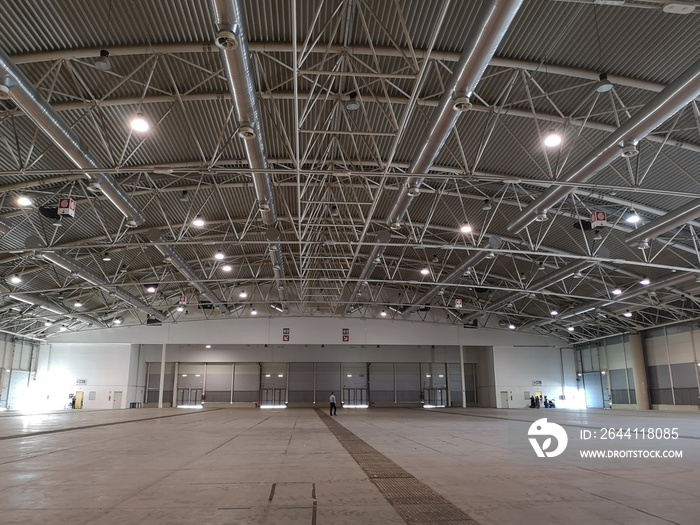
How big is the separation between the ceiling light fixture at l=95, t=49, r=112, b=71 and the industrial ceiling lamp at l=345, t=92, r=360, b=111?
718 cm

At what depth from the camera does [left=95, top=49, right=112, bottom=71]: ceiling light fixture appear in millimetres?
13991

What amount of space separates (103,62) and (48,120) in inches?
88.1

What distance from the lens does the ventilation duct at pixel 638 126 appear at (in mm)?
12008

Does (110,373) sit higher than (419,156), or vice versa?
(419,156)

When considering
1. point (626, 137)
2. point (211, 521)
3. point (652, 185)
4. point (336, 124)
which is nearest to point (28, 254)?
point (336, 124)

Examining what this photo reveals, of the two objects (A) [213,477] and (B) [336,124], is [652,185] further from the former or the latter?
(A) [213,477]

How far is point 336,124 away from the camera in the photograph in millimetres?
18516

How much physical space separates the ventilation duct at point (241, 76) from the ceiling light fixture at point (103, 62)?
3.98 metres

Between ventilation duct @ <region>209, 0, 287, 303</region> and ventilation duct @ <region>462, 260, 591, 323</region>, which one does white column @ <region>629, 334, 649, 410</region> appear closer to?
ventilation duct @ <region>462, 260, 591, 323</region>

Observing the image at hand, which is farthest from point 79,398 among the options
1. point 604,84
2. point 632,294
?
point 604,84

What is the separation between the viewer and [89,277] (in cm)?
3123

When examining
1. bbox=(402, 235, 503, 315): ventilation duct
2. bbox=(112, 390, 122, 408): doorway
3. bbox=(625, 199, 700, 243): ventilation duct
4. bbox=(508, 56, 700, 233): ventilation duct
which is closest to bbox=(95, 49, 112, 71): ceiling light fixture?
bbox=(508, 56, 700, 233): ventilation duct

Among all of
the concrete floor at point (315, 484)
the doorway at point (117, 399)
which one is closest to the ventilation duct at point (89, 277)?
the doorway at point (117, 399)

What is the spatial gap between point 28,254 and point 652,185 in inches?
1277
